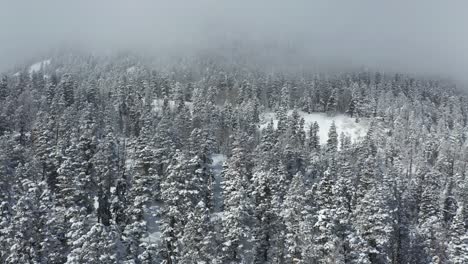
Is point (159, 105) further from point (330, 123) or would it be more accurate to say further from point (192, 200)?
point (192, 200)

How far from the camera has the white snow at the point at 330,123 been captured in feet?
543

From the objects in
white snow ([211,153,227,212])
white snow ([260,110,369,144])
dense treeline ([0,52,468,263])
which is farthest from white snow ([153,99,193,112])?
white snow ([211,153,227,212])

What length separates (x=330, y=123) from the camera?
584 feet

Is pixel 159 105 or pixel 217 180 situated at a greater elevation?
pixel 159 105

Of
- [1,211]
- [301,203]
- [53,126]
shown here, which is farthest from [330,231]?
[53,126]

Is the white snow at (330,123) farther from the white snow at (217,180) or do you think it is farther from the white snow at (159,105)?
the white snow at (217,180)

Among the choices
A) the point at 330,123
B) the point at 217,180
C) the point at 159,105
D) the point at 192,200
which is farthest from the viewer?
the point at 330,123

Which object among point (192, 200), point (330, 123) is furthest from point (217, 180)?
point (330, 123)

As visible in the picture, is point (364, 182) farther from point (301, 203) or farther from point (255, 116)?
point (255, 116)

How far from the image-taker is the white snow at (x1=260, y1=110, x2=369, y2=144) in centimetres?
16538

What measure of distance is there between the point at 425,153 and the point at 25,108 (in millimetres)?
122591

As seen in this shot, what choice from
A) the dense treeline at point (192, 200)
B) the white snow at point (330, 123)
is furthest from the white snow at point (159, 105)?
the white snow at point (330, 123)

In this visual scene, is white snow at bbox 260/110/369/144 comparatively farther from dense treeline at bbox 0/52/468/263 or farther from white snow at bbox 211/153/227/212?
white snow at bbox 211/153/227/212

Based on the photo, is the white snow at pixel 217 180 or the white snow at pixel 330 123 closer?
the white snow at pixel 217 180
